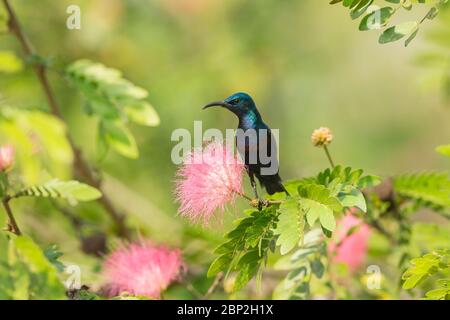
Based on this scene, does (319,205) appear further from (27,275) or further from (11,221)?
(11,221)

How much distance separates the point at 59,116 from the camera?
3689 mm

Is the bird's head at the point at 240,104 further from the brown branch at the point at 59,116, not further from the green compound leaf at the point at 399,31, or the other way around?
the brown branch at the point at 59,116

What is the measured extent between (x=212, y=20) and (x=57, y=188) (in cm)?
397

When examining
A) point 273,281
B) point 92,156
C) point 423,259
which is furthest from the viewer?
point 92,156

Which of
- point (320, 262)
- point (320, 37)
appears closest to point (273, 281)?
point (320, 262)

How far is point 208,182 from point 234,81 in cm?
356

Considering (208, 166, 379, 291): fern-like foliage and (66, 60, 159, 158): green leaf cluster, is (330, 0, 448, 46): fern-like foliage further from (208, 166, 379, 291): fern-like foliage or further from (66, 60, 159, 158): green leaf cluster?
(66, 60, 159, 158): green leaf cluster

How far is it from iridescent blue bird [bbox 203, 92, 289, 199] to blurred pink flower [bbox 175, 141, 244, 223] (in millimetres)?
45

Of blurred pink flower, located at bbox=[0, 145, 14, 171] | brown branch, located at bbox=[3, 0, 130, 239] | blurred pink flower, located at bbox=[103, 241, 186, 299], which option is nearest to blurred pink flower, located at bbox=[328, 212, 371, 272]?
blurred pink flower, located at bbox=[103, 241, 186, 299]

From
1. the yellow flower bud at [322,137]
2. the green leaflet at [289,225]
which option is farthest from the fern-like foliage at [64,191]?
the yellow flower bud at [322,137]

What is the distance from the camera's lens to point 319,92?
6734 millimetres

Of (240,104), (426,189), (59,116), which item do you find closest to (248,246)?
(240,104)

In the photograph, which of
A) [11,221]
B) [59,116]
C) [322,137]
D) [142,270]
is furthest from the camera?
[59,116]

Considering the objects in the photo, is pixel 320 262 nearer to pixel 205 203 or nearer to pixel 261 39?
pixel 205 203
